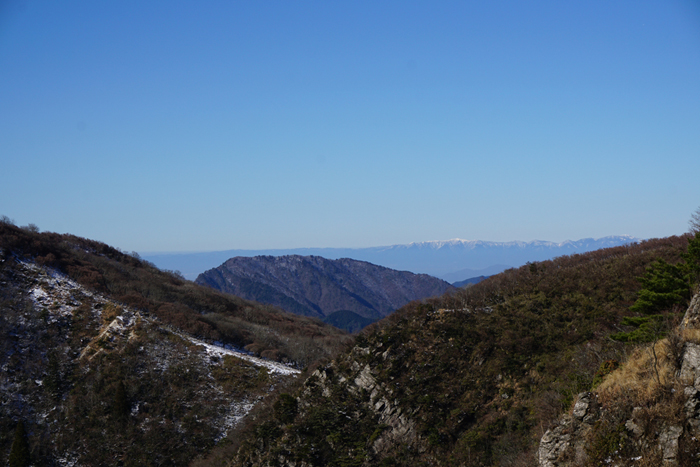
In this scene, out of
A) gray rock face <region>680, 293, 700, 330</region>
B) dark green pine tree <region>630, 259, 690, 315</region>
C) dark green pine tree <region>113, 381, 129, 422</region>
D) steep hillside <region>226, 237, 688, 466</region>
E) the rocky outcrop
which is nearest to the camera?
the rocky outcrop

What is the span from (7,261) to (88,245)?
4460 cm

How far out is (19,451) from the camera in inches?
1513

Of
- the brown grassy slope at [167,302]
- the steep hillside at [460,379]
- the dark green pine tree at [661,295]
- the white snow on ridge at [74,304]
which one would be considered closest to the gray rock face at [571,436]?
the steep hillside at [460,379]

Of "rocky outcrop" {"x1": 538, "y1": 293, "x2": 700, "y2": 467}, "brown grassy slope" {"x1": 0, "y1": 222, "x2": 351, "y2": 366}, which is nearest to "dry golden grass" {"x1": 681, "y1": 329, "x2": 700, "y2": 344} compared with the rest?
"rocky outcrop" {"x1": 538, "y1": 293, "x2": 700, "y2": 467}

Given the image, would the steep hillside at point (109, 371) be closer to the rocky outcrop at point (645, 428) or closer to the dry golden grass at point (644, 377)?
the rocky outcrop at point (645, 428)

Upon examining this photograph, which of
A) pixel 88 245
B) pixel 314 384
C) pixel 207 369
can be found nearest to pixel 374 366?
pixel 314 384


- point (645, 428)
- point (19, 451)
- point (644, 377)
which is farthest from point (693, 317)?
point (19, 451)

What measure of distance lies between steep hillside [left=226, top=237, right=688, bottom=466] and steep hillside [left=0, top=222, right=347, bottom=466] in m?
12.5

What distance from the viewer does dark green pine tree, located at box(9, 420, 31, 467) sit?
38.0 metres

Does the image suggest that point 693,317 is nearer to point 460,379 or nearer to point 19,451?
point 460,379

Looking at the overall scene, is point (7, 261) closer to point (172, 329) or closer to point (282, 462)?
point (172, 329)

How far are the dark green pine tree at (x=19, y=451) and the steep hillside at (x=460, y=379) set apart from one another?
2071 cm

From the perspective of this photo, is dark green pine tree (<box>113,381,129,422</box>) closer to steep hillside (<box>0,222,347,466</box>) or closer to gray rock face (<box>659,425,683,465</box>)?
Result: steep hillside (<box>0,222,347,466</box>)

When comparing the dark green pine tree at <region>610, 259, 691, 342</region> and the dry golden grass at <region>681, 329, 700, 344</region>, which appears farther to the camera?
the dark green pine tree at <region>610, 259, 691, 342</region>
